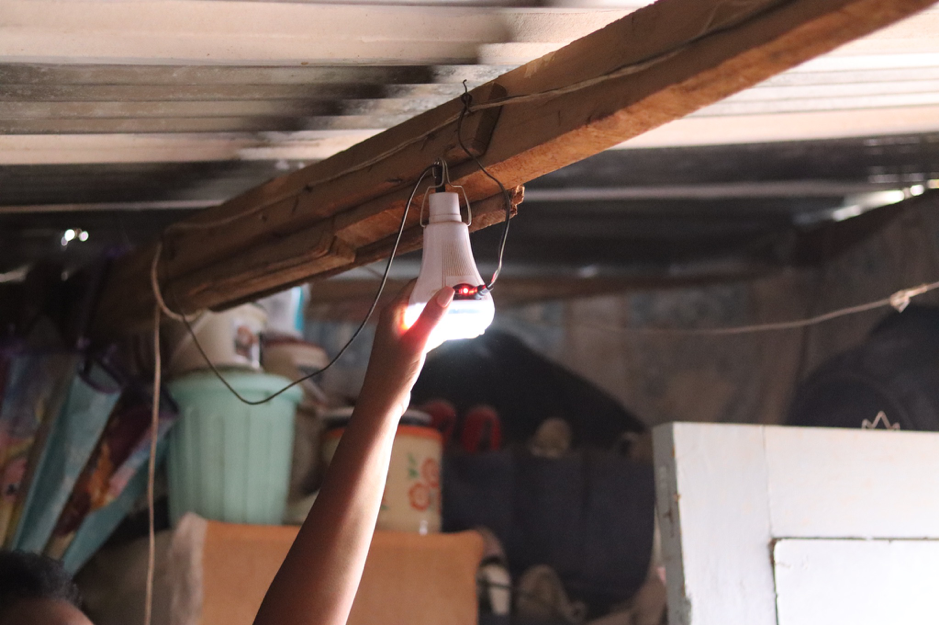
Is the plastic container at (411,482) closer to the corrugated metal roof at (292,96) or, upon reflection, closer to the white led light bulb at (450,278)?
the corrugated metal roof at (292,96)

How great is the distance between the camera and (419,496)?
1979mm

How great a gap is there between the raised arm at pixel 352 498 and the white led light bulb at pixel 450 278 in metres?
Result: 0.02

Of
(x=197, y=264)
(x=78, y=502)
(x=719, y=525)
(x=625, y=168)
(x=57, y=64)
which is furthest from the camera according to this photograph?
(x=625, y=168)

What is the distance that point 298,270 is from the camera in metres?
1.48

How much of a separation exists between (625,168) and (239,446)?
1078mm

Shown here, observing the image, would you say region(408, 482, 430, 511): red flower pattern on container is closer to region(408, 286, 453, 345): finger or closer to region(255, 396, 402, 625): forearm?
region(255, 396, 402, 625): forearm

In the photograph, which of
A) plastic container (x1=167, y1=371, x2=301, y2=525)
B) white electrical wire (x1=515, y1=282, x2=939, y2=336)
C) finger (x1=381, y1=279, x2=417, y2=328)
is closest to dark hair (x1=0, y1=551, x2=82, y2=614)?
plastic container (x1=167, y1=371, x2=301, y2=525)

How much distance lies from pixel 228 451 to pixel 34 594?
674mm

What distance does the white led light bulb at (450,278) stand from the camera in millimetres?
1018

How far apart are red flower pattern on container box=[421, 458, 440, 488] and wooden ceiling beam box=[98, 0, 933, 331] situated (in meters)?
0.61

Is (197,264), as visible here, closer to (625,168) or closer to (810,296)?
(625,168)

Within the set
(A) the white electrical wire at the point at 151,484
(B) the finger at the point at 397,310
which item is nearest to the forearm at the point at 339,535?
(B) the finger at the point at 397,310

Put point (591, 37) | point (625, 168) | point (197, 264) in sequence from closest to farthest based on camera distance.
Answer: point (591, 37), point (197, 264), point (625, 168)

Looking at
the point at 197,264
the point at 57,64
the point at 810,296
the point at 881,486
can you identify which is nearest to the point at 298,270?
the point at 197,264
